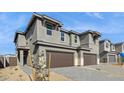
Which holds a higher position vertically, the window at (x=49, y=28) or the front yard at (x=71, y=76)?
the window at (x=49, y=28)

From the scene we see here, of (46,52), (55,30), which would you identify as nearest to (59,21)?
(55,30)

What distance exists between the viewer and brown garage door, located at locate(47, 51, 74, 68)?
1543 cm

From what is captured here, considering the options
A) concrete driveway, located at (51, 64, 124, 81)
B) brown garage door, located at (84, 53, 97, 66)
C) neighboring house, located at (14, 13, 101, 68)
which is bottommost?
concrete driveway, located at (51, 64, 124, 81)

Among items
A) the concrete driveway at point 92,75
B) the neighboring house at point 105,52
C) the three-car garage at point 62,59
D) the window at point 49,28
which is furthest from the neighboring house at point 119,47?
the window at point 49,28

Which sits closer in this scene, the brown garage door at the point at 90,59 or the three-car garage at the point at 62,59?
the three-car garage at the point at 62,59

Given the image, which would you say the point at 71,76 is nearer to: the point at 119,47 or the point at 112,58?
the point at 112,58

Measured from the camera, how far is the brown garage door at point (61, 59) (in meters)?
15.4

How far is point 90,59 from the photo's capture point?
22.3 m

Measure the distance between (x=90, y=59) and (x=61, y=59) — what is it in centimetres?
777

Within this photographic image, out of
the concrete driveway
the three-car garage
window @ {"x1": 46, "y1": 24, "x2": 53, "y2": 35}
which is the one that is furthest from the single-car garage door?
window @ {"x1": 46, "y1": 24, "x2": 53, "y2": 35}

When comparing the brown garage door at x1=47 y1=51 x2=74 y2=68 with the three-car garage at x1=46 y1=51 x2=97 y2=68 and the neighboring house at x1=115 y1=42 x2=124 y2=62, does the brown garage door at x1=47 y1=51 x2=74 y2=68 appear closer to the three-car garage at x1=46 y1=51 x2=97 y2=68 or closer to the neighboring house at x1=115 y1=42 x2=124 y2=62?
the three-car garage at x1=46 y1=51 x2=97 y2=68

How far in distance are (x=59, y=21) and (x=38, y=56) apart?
6.04 meters

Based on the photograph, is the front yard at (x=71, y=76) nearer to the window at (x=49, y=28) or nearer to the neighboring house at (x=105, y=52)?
the window at (x=49, y=28)
